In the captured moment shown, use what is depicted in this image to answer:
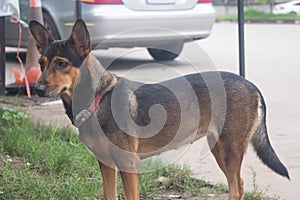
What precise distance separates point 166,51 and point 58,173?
6.06 meters

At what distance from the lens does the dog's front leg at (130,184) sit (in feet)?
12.4

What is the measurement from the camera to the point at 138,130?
385 cm

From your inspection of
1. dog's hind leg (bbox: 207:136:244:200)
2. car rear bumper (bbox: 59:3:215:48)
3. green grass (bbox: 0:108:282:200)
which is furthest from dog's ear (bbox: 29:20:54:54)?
car rear bumper (bbox: 59:3:215:48)

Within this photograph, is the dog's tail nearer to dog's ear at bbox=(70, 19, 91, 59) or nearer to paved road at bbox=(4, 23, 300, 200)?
paved road at bbox=(4, 23, 300, 200)

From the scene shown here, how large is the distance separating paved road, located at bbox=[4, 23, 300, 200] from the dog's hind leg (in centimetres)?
45

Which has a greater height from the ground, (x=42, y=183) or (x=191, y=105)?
(x=191, y=105)

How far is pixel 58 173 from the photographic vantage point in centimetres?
480

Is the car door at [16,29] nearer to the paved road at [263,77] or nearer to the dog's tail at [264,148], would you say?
the paved road at [263,77]

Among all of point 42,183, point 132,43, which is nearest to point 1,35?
point 132,43

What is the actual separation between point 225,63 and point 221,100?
270 inches

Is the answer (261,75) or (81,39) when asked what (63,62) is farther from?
(261,75)

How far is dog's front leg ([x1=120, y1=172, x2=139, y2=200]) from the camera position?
378 cm

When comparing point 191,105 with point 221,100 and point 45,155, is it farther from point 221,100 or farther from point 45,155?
point 45,155

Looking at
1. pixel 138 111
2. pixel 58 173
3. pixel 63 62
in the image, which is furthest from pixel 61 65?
pixel 58 173
